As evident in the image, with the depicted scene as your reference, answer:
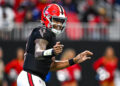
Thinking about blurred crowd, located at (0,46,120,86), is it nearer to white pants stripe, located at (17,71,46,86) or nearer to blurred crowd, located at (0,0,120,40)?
blurred crowd, located at (0,0,120,40)

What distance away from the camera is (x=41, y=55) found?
5.94 m

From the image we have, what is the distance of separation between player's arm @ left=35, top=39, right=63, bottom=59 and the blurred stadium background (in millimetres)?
8380

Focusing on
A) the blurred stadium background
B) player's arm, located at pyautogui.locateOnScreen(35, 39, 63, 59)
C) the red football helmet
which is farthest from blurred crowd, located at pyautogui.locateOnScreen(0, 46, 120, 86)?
player's arm, located at pyautogui.locateOnScreen(35, 39, 63, 59)

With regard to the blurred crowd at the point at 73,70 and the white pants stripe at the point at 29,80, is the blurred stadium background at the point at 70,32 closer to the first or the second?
the blurred crowd at the point at 73,70

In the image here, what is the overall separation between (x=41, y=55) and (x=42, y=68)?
1.55ft

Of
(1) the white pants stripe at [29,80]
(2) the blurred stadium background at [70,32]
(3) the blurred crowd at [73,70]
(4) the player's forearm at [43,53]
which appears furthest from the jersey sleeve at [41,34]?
(2) the blurred stadium background at [70,32]

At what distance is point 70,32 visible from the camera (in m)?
14.7

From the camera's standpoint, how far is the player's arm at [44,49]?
5793 millimetres

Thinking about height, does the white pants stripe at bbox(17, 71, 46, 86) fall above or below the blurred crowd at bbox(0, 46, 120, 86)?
above

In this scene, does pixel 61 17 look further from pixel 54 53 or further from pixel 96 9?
pixel 96 9

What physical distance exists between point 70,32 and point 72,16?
2.83 ft

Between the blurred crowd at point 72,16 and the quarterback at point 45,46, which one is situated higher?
the quarterback at point 45,46

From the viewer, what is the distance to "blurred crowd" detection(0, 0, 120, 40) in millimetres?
14617

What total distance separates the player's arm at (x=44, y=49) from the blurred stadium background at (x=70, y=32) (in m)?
8.38
